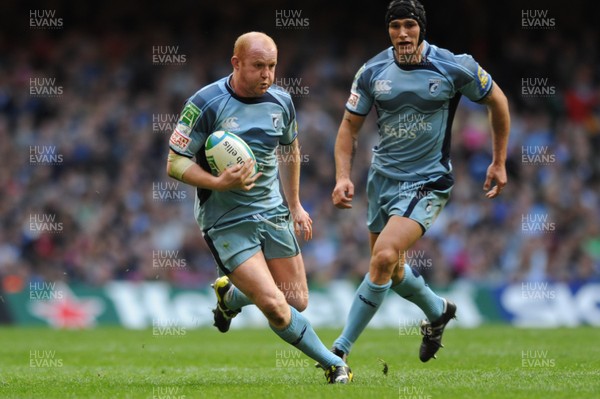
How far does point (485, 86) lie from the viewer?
29.3 ft

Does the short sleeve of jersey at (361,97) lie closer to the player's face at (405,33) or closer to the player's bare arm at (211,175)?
the player's face at (405,33)

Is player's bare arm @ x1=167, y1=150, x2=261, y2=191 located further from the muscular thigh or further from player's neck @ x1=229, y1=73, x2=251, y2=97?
the muscular thigh

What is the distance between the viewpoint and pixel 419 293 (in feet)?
30.7

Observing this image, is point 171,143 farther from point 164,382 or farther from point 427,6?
point 427,6

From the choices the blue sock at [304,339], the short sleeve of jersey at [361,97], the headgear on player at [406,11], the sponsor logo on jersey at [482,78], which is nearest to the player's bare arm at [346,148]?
the short sleeve of jersey at [361,97]

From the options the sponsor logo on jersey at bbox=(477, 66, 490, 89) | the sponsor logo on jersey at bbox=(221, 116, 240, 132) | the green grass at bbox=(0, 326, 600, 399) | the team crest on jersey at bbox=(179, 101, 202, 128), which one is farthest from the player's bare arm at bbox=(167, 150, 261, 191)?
the sponsor logo on jersey at bbox=(477, 66, 490, 89)

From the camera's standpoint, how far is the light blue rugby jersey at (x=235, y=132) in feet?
26.2

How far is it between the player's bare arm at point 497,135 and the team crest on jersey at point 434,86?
450mm

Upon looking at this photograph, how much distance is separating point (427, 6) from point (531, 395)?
1793 centimetres

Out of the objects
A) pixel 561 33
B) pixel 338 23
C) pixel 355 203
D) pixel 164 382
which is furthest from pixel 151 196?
pixel 164 382

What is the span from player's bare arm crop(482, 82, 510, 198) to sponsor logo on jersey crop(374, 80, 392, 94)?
0.83 m

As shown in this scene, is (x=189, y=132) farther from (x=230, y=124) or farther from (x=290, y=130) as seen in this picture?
(x=290, y=130)

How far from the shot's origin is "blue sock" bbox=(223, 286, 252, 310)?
912 centimetres

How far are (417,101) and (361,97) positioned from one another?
1.58 ft
